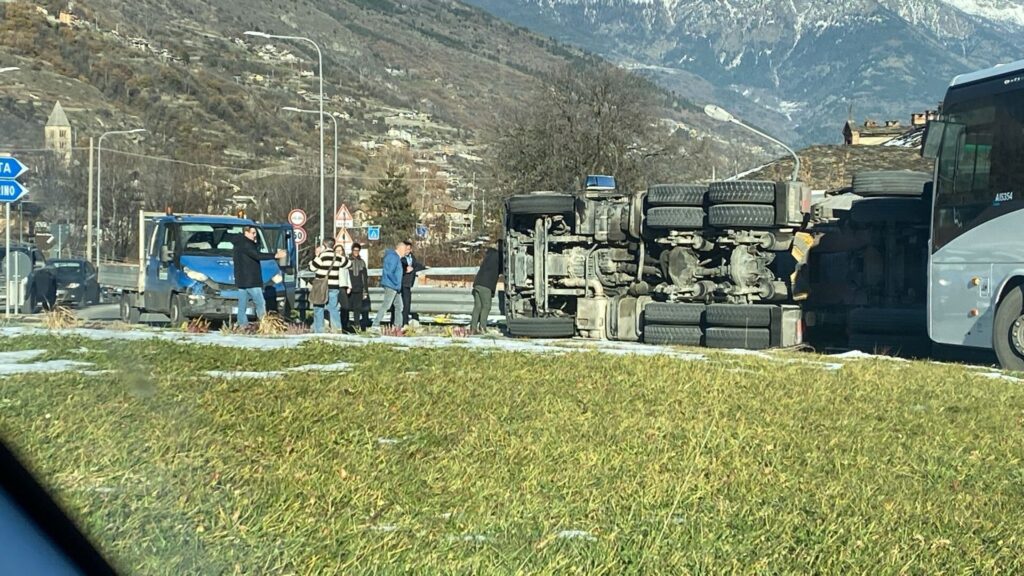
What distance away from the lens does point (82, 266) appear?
40219 mm

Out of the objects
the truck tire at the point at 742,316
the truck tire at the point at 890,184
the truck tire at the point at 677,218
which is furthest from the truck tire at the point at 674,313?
the truck tire at the point at 890,184

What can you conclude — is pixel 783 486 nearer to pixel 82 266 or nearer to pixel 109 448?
pixel 109 448

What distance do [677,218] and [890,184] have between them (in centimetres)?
301

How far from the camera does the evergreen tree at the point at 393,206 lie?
2886 inches

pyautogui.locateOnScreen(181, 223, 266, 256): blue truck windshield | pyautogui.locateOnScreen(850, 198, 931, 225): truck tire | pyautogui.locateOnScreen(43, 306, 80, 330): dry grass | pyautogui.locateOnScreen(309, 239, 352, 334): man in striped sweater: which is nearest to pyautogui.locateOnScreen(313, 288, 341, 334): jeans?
pyautogui.locateOnScreen(309, 239, 352, 334): man in striped sweater

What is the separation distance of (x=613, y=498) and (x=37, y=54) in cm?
7689

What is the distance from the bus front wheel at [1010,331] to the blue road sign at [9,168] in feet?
55.2

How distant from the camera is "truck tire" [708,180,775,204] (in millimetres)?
17580

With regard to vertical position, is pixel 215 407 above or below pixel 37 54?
below

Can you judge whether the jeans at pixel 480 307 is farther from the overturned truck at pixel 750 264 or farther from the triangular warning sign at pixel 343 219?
the triangular warning sign at pixel 343 219

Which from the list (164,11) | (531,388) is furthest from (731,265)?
(164,11)

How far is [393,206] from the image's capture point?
7638 centimetres

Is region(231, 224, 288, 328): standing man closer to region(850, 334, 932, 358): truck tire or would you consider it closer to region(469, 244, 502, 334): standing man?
region(469, 244, 502, 334): standing man

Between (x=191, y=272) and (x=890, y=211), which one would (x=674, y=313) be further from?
(x=191, y=272)
